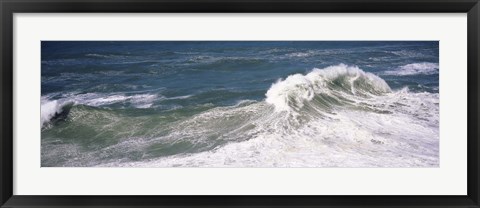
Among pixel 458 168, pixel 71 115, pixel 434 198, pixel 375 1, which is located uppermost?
pixel 375 1

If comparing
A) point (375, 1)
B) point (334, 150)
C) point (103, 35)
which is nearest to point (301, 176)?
point (334, 150)

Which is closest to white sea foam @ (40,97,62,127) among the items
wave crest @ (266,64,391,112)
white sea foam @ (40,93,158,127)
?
white sea foam @ (40,93,158,127)

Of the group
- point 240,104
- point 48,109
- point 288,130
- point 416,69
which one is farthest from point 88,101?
point 416,69

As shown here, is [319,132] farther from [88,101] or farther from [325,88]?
[88,101]

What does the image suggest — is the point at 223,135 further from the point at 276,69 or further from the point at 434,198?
the point at 434,198

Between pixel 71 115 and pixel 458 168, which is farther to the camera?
pixel 71 115

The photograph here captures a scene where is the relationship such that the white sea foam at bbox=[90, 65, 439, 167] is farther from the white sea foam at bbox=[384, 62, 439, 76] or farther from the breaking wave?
the white sea foam at bbox=[384, 62, 439, 76]

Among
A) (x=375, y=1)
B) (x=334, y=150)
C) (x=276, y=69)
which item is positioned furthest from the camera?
(x=276, y=69)

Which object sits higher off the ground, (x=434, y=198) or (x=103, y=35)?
(x=103, y=35)
